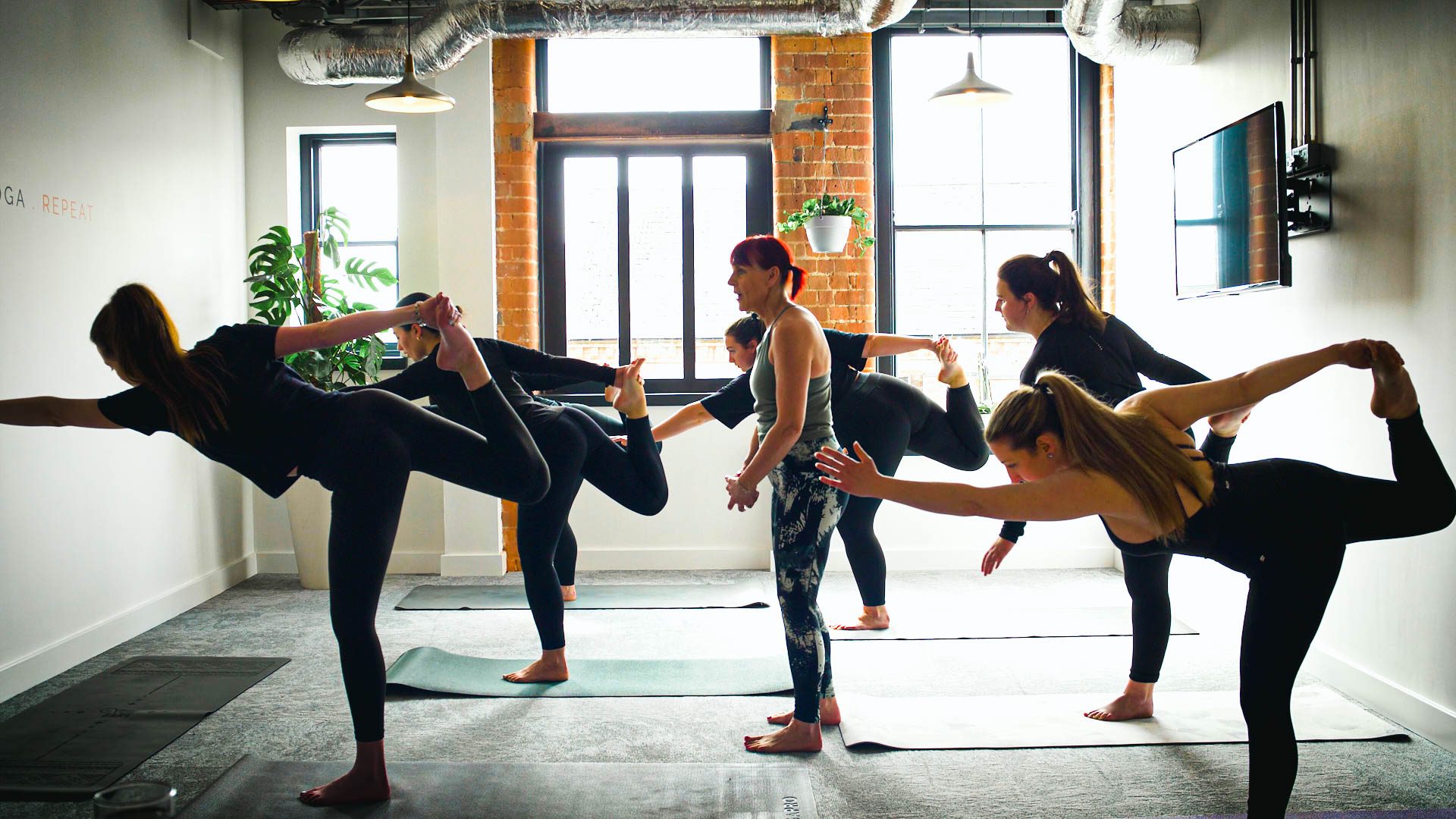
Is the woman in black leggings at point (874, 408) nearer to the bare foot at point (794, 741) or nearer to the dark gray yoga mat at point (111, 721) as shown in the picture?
the bare foot at point (794, 741)

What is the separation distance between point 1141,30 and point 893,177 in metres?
1.71

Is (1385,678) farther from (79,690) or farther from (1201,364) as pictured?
(79,690)

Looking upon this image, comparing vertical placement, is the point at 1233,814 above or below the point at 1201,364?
below

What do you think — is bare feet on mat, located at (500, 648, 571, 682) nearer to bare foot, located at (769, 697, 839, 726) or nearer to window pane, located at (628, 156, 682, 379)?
bare foot, located at (769, 697, 839, 726)

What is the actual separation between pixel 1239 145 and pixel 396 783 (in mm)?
3913

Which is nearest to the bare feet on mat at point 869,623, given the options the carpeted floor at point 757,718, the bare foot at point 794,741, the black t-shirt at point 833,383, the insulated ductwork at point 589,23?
the carpeted floor at point 757,718

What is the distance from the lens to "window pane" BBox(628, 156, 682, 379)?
612 centimetres

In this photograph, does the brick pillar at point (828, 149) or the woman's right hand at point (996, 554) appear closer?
the woman's right hand at point (996, 554)

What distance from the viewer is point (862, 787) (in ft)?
9.00

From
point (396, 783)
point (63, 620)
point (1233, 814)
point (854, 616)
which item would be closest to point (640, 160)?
point (854, 616)

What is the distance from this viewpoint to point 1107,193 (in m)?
5.98

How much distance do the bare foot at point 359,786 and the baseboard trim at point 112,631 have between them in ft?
5.81

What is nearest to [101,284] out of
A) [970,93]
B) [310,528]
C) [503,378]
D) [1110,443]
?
[310,528]

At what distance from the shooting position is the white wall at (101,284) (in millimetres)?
3740
